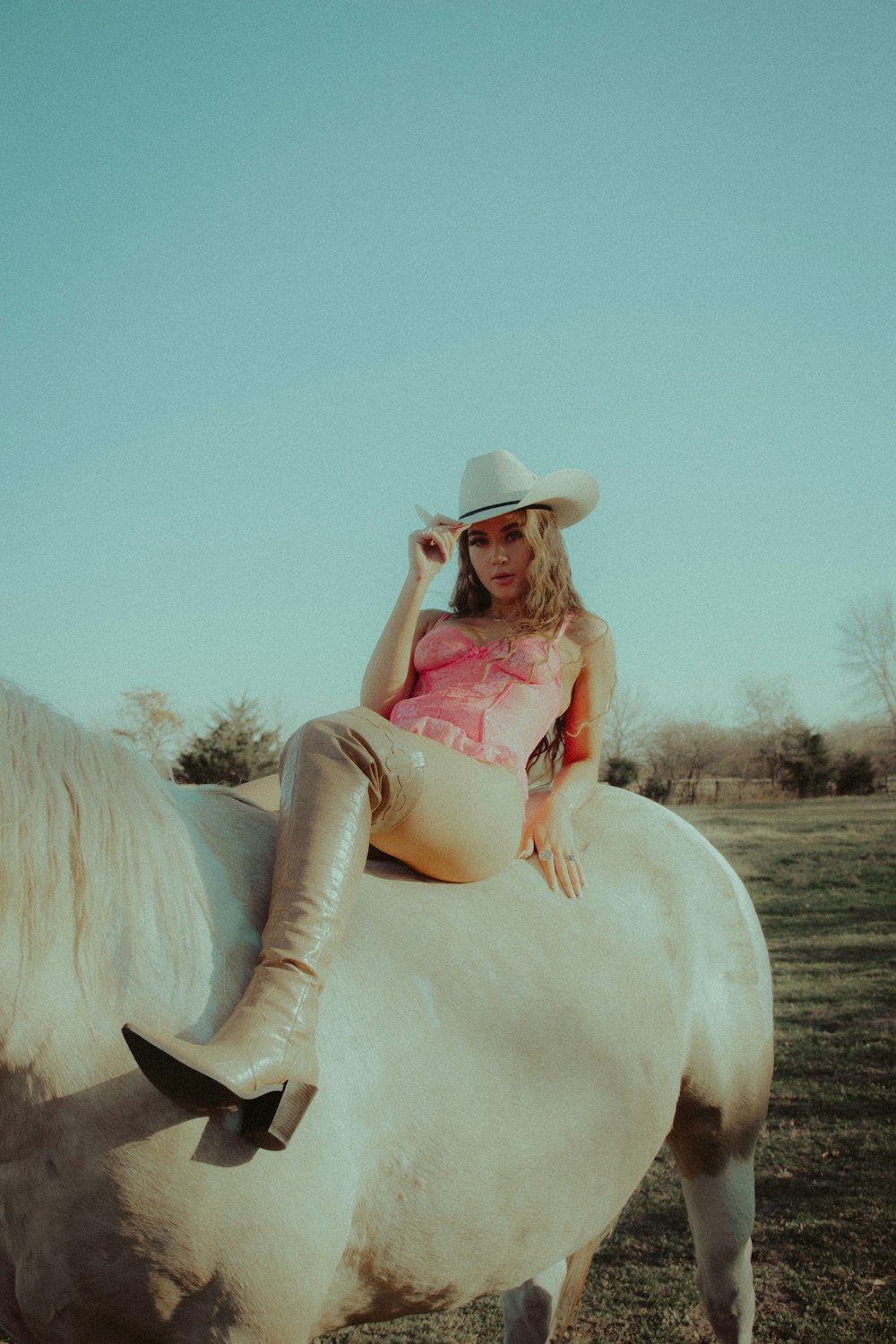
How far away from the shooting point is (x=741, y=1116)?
2.61m

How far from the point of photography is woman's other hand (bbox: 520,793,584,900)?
2.31 metres

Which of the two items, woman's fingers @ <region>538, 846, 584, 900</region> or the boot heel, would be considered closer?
the boot heel

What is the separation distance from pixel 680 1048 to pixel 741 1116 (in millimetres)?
379

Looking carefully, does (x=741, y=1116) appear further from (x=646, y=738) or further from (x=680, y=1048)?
(x=646, y=738)

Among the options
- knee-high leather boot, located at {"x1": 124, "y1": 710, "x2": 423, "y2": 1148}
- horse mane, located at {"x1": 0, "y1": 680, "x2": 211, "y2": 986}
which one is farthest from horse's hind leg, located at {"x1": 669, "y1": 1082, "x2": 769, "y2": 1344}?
horse mane, located at {"x1": 0, "y1": 680, "x2": 211, "y2": 986}

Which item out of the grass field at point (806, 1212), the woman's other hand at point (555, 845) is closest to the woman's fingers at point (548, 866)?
the woman's other hand at point (555, 845)

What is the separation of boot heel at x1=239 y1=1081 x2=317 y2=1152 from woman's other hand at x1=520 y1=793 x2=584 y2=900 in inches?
38.9

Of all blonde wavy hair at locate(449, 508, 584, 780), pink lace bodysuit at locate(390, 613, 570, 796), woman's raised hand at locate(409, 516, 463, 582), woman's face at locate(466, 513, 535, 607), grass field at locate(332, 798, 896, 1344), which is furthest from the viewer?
grass field at locate(332, 798, 896, 1344)

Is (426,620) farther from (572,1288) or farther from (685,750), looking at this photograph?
(685,750)

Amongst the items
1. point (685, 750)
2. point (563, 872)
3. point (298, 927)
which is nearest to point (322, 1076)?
point (298, 927)

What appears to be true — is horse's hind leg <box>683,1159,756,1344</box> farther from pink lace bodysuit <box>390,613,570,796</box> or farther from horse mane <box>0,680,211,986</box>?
horse mane <box>0,680,211,986</box>

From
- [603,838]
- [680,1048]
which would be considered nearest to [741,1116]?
[680,1048]

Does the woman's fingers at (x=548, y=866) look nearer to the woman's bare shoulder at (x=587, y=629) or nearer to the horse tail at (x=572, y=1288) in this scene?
the woman's bare shoulder at (x=587, y=629)

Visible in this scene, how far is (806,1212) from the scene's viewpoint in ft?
13.4
